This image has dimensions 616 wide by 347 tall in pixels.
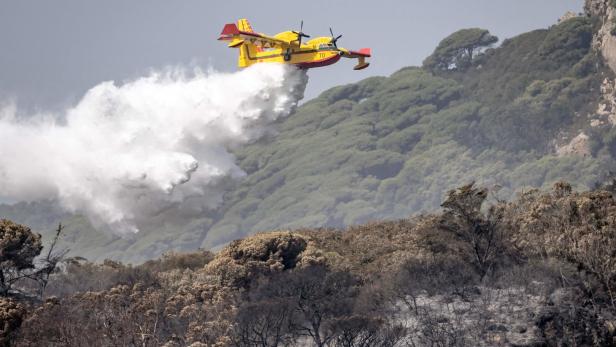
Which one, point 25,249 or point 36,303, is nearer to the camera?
point 36,303

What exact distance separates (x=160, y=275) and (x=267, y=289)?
14.9 m

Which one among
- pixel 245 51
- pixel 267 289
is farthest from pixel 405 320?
pixel 245 51

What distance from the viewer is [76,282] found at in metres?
74.2

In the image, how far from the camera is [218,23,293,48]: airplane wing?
67062 mm

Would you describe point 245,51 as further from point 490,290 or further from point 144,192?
point 490,290

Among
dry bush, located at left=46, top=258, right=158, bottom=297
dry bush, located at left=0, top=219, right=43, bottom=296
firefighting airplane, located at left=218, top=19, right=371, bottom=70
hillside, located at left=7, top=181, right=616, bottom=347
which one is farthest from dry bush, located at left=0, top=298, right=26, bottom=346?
firefighting airplane, located at left=218, top=19, right=371, bottom=70

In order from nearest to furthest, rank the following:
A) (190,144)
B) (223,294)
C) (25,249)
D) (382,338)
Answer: (382,338), (223,294), (25,249), (190,144)

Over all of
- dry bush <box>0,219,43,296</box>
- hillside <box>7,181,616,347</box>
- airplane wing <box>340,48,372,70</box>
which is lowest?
hillside <box>7,181,616,347</box>

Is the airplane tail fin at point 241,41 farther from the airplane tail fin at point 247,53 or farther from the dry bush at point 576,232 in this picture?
the dry bush at point 576,232

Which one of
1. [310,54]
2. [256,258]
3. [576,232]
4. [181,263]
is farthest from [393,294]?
[181,263]

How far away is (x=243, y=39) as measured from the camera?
6775 centimetres

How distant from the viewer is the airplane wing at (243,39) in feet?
220

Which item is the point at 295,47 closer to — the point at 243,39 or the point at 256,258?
the point at 243,39

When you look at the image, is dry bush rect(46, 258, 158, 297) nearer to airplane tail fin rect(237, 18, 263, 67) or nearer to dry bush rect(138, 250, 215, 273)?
dry bush rect(138, 250, 215, 273)
